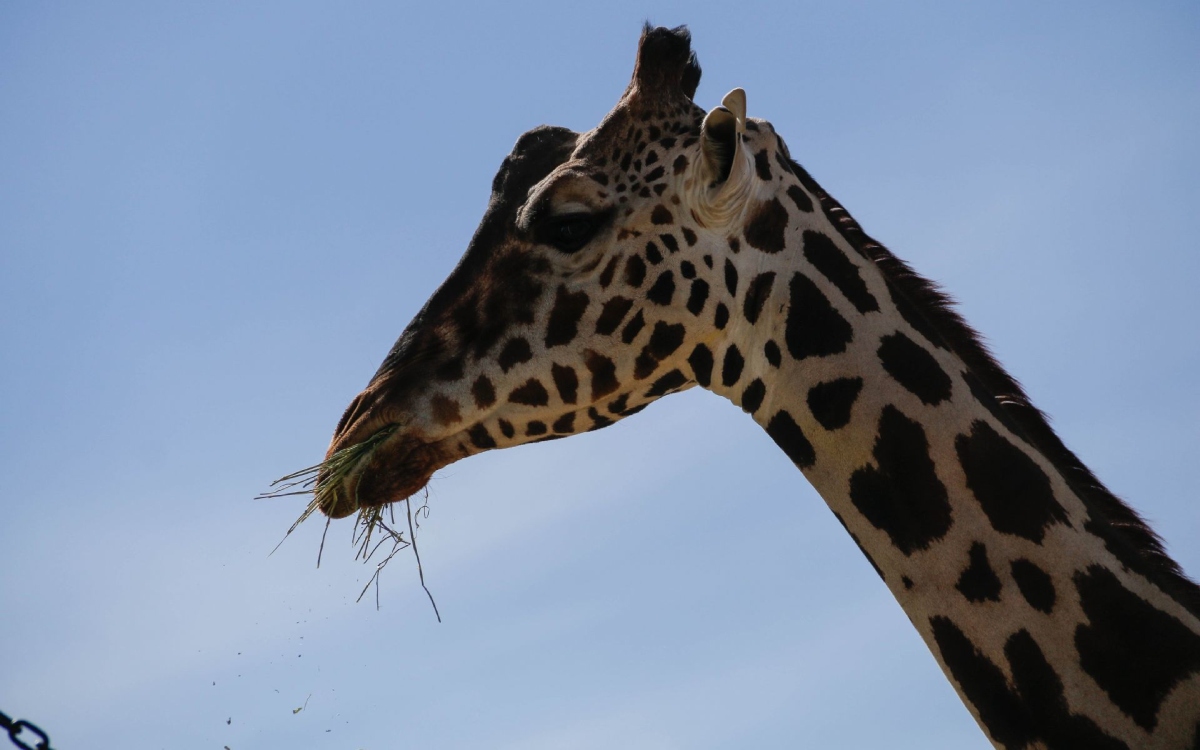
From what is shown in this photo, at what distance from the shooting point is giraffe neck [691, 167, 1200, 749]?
434 cm

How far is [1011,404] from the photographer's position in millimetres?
5227

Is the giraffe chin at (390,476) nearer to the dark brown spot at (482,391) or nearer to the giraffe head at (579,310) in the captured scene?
the giraffe head at (579,310)

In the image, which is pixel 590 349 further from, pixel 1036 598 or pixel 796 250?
pixel 1036 598

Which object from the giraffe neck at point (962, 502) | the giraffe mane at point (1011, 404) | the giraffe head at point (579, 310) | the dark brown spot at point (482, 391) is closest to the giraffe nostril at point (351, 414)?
the giraffe head at point (579, 310)

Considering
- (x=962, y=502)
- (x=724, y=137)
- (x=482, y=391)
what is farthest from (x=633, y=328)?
(x=962, y=502)

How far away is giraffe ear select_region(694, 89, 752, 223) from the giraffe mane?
1.72ft

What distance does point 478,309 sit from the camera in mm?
5684

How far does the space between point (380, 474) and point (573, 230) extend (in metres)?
1.56

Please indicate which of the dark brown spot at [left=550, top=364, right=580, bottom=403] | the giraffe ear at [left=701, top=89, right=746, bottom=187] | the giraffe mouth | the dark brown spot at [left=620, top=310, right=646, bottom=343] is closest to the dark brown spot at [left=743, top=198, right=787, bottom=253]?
the giraffe ear at [left=701, top=89, right=746, bottom=187]

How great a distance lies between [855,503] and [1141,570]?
1.17 m

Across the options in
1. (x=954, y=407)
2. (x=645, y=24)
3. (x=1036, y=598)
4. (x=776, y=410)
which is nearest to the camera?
(x=1036, y=598)

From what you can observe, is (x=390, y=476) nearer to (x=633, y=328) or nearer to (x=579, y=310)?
(x=579, y=310)

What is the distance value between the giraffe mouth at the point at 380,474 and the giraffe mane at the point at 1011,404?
94.0 inches

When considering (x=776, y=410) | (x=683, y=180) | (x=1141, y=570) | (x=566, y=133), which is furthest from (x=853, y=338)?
(x=566, y=133)
